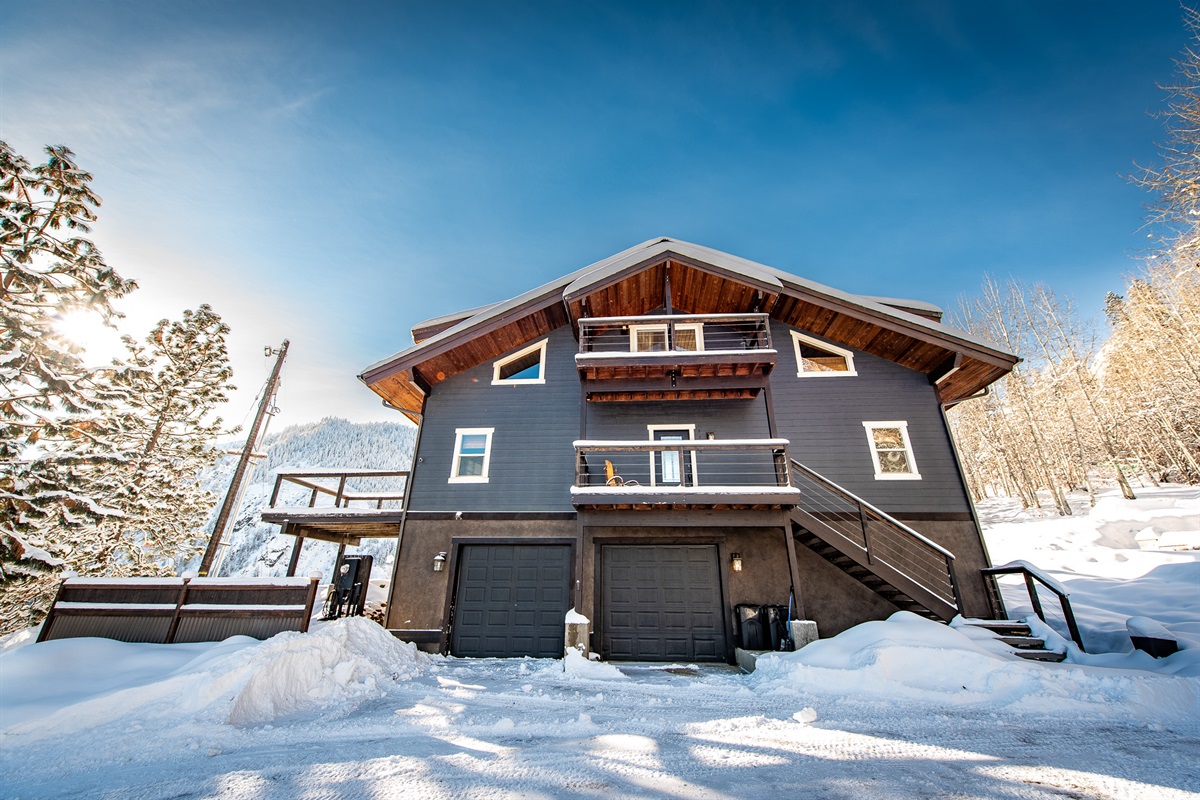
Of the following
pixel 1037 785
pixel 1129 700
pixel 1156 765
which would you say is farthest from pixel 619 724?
pixel 1129 700

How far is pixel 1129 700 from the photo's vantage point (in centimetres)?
525

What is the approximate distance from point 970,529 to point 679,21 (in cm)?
1688

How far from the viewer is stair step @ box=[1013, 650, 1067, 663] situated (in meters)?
7.63

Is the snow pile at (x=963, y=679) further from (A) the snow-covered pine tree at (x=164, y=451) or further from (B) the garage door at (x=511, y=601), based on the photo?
(A) the snow-covered pine tree at (x=164, y=451)

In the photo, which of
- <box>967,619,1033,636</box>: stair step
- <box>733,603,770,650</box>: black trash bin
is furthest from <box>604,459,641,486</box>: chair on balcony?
<box>967,619,1033,636</box>: stair step

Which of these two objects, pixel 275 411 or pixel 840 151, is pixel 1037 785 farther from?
pixel 275 411

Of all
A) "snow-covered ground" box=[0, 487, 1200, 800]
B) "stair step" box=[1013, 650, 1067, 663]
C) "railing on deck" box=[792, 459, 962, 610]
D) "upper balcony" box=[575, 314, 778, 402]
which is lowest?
"snow-covered ground" box=[0, 487, 1200, 800]

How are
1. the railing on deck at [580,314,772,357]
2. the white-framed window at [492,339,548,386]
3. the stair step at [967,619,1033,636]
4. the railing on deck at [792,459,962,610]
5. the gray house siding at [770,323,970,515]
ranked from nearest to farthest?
the stair step at [967,619,1033,636]
the railing on deck at [792,459,962,610]
the gray house siding at [770,323,970,515]
the railing on deck at [580,314,772,357]
the white-framed window at [492,339,548,386]

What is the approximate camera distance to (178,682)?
5441 mm

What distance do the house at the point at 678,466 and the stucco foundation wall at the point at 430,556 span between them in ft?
0.13

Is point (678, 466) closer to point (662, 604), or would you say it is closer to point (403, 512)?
point (662, 604)

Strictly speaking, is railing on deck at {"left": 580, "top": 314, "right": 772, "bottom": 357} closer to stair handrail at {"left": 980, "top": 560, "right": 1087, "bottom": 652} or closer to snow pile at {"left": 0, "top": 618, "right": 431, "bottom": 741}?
stair handrail at {"left": 980, "top": 560, "right": 1087, "bottom": 652}

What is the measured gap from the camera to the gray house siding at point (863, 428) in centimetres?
1134

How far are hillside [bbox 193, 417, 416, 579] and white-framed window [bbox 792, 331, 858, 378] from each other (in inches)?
1707
